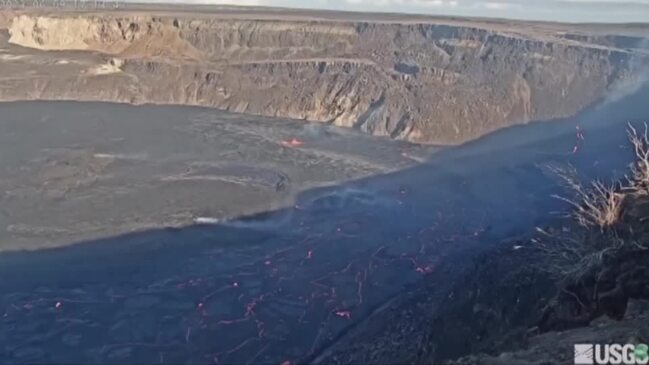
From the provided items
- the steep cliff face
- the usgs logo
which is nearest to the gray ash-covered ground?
the usgs logo

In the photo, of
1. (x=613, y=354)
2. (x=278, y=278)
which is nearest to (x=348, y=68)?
(x=278, y=278)

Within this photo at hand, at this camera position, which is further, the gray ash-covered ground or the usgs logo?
the gray ash-covered ground

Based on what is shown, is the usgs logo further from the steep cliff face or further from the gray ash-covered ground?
the steep cliff face

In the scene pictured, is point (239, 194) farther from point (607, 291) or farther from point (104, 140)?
point (607, 291)

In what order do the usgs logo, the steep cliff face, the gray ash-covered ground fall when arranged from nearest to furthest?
1. the usgs logo
2. the gray ash-covered ground
3. the steep cliff face

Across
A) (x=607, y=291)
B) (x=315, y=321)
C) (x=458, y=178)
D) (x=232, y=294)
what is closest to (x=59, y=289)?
(x=232, y=294)
